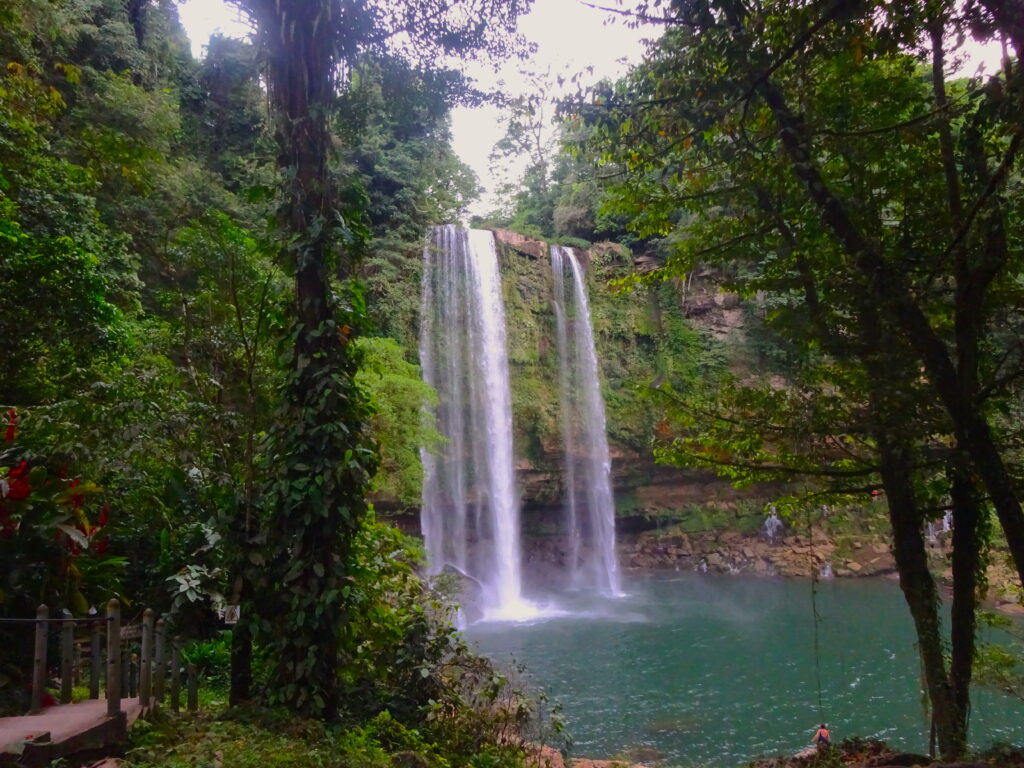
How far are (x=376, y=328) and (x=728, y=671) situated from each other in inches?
392

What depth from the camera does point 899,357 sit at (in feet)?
15.2

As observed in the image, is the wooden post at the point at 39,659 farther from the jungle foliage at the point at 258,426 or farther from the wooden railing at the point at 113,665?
the jungle foliage at the point at 258,426

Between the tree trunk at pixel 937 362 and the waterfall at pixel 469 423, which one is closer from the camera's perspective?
the tree trunk at pixel 937 362

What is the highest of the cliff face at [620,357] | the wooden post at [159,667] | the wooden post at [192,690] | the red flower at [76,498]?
the cliff face at [620,357]

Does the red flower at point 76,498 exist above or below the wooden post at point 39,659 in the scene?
above

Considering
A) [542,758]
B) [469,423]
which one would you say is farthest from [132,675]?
[469,423]

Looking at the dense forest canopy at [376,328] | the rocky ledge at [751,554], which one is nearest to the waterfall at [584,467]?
the rocky ledge at [751,554]

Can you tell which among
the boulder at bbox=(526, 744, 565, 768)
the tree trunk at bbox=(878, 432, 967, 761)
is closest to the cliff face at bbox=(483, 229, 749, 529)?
the boulder at bbox=(526, 744, 565, 768)

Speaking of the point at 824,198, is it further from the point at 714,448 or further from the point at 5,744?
the point at 5,744

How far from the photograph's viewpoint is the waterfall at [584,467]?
22.2 meters

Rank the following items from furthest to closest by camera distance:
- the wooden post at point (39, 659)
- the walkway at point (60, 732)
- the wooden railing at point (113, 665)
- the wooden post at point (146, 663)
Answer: the wooden post at point (146, 663), the wooden post at point (39, 659), the wooden railing at point (113, 665), the walkway at point (60, 732)

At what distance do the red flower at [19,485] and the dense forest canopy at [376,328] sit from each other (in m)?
0.02

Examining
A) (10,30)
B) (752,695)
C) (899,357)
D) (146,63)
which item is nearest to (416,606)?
(899,357)

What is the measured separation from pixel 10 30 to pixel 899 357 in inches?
460
